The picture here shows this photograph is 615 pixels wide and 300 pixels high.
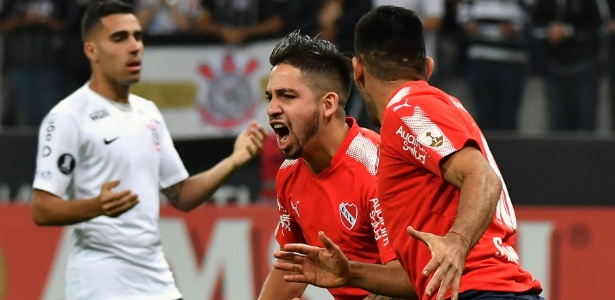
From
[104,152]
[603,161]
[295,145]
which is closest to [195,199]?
[104,152]

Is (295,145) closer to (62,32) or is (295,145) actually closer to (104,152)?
(104,152)

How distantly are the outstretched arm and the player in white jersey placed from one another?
180 cm

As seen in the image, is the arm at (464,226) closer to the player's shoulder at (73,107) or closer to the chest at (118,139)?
the chest at (118,139)

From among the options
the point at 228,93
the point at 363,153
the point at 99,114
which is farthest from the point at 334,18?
the point at 363,153

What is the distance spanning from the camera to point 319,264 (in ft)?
14.0

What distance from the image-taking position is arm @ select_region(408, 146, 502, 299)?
3.59 m

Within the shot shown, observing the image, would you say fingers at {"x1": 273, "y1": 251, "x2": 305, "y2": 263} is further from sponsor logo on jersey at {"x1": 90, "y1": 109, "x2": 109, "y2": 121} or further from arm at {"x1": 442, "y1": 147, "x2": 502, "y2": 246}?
sponsor logo on jersey at {"x1": 90, "y1": 109, "x2": 109, "y2": 121}

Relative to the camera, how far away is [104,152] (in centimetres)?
616

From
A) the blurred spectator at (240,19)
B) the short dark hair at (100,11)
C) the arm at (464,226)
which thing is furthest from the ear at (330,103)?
the blurred spectator at (240,19)

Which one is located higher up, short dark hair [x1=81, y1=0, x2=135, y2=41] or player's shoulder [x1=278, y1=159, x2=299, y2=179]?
short dark hair [x1=81, y1=0, x2=135, y2=41]

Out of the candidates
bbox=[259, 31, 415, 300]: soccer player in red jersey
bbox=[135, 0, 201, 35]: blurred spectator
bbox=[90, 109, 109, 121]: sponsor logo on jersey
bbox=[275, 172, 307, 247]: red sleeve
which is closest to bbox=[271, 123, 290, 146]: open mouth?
bbox=[259, 31, 415, 300]: soccer player in red jersey

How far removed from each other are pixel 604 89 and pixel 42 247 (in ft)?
16.2

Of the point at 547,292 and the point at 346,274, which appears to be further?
the point at 547,292

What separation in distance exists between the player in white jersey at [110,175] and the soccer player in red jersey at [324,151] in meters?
1.31
